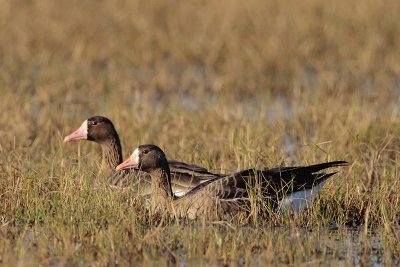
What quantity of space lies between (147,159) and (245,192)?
37.2 inches

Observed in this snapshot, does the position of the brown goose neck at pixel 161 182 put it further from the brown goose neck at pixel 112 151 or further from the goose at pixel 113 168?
the brown goose neck at pixel 112 151

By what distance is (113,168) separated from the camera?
10078mm

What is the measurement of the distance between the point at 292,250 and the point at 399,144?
405cm

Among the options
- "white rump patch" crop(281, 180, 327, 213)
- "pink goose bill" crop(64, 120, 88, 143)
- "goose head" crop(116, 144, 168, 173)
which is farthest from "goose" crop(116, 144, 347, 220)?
"pink goose bill" crop(64, 120, 88, 143)

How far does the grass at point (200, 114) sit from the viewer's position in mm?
6871

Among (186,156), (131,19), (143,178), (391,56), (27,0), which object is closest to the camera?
(143,178)

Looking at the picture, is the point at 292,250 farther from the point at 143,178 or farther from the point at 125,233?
the point at 143,178

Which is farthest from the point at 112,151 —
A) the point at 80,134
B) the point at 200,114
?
the point at 200,114

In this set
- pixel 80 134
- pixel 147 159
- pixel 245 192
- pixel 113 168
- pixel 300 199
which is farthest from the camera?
pixel 113 168

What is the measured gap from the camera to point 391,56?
14.9 metres

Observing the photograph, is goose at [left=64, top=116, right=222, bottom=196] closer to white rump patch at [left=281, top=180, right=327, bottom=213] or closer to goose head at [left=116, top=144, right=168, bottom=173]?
goose head at [left=116, top=144, right=168, bottom=173]

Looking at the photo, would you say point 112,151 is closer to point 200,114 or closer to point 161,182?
point 161,182

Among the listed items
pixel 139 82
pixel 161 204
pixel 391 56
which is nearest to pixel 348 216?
pixel 161 204

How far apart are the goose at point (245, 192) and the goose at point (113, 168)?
42cm
